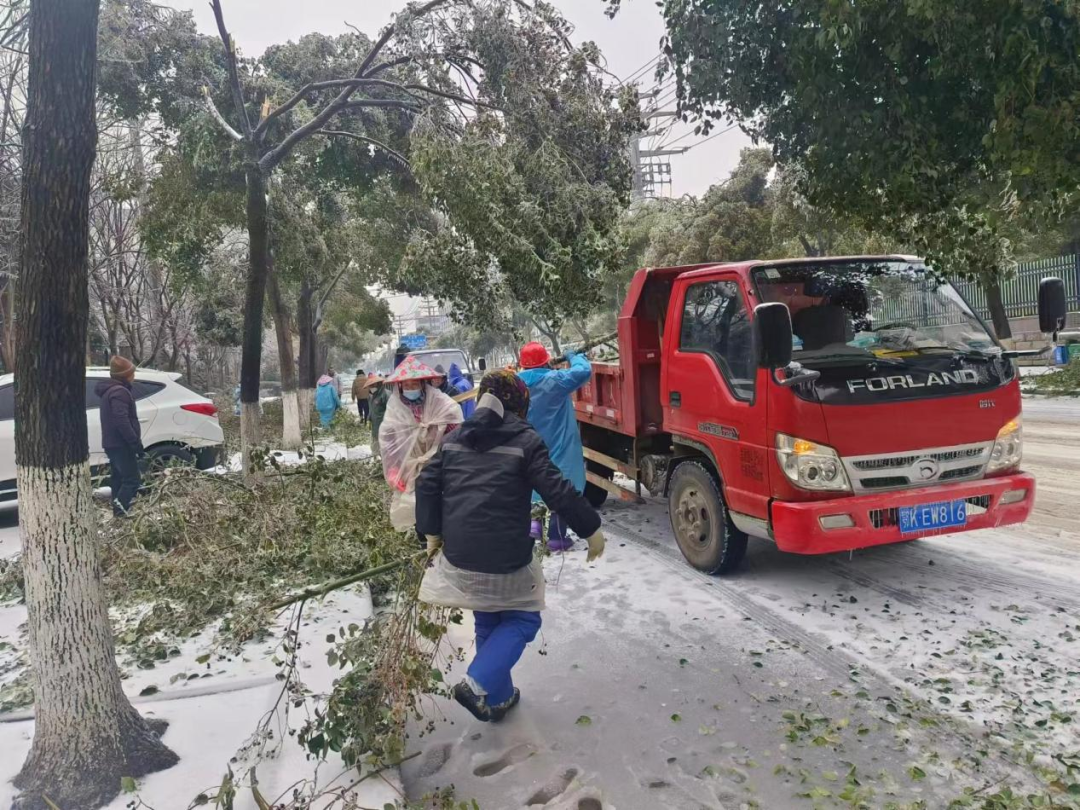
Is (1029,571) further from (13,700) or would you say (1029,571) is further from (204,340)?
(204,340)

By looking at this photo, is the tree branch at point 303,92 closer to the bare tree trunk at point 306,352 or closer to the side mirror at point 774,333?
the side mirror at point 774,333

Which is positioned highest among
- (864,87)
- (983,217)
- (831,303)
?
(864,87)

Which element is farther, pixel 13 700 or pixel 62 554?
pixel 13 700

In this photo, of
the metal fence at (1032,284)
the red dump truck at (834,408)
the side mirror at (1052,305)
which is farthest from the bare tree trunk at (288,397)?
the metal fence at (1032,284)

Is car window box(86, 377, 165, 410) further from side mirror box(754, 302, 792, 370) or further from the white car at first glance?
side mirror box(754, 302, 792, 370)

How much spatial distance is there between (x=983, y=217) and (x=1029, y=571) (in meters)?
2.34

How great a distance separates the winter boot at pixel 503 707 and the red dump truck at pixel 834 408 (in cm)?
184

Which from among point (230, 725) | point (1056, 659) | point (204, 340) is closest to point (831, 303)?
point (1056, 659)

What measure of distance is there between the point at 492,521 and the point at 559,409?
2923 mm

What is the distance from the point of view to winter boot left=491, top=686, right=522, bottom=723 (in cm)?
360

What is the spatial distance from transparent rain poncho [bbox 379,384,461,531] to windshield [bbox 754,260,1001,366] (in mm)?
2285

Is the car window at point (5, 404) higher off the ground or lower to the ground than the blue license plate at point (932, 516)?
higher

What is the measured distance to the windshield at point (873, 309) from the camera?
488 cm

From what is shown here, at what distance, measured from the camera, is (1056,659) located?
3801 mm
